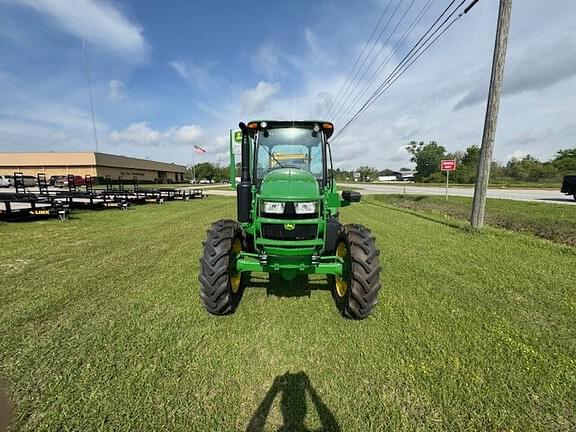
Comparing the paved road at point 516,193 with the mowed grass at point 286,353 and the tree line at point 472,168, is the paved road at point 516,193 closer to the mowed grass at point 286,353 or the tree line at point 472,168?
the tree line at point 472,168

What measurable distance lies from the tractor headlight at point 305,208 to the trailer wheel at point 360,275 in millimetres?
594

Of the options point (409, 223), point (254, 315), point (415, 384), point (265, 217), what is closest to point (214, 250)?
point (265, 217)

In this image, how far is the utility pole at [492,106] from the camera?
7.62m

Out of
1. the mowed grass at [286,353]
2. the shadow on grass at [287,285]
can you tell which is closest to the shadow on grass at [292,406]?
the mowed grass at [286,353]

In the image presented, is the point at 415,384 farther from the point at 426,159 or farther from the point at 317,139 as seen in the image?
the point at 426,159

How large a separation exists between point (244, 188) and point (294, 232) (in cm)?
87

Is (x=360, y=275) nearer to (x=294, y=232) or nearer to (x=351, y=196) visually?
(x=294, y=232)

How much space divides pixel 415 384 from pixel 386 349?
0.45 meters

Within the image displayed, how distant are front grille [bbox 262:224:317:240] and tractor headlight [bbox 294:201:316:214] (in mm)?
160

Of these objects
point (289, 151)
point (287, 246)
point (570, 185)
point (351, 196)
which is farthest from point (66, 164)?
point (570, 185)

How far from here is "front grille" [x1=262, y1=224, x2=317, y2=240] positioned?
10.3 feet

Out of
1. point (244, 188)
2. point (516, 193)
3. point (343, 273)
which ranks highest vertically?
point (244, 188)

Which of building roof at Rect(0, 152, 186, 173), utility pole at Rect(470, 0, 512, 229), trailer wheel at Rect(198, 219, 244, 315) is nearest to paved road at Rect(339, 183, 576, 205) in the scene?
utility pole at Rect(470, 0, 512, 229)

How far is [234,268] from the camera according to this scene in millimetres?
3418
